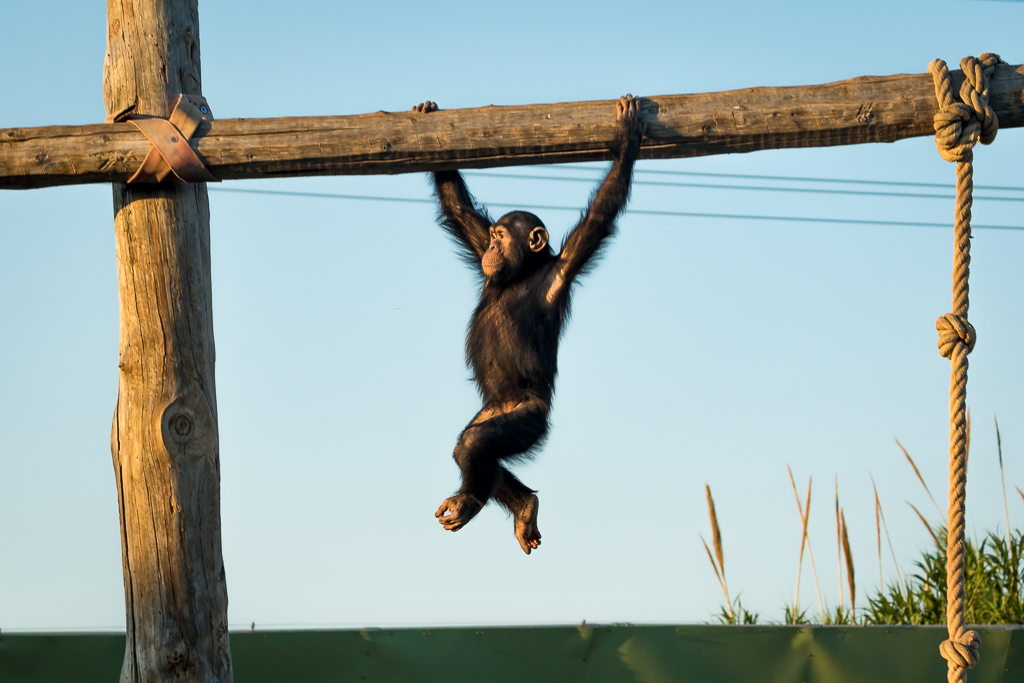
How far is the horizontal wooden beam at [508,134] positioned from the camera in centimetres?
388

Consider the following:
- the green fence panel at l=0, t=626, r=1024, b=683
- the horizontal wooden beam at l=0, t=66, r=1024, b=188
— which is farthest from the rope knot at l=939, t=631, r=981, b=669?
the green fence panel at l=0, t=626, r=1024, b=683

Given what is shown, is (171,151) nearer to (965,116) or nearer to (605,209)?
(605,209)

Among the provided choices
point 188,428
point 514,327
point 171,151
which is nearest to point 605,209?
point 514,327

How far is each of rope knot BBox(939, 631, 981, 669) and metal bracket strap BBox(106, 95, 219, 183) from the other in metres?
3.27

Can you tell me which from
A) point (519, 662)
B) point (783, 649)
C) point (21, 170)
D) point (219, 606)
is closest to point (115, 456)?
point (219, 606)

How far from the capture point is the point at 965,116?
3754 mm

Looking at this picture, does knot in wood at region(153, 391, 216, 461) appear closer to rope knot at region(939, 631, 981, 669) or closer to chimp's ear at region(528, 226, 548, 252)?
chimp's ear at region(528, 226, 548, 252)

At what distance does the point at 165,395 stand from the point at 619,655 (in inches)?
123

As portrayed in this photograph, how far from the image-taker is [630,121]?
3.89 m

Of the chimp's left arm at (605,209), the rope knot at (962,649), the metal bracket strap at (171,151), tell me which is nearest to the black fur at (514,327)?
the chimp's left arm at (605,209)

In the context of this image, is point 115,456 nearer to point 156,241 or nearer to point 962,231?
point 156,241

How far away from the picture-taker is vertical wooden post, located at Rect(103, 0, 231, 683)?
380 cm

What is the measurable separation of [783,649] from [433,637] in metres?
2.04

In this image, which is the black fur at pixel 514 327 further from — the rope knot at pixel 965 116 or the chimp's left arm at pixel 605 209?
the rope knot at pixel 965 116
